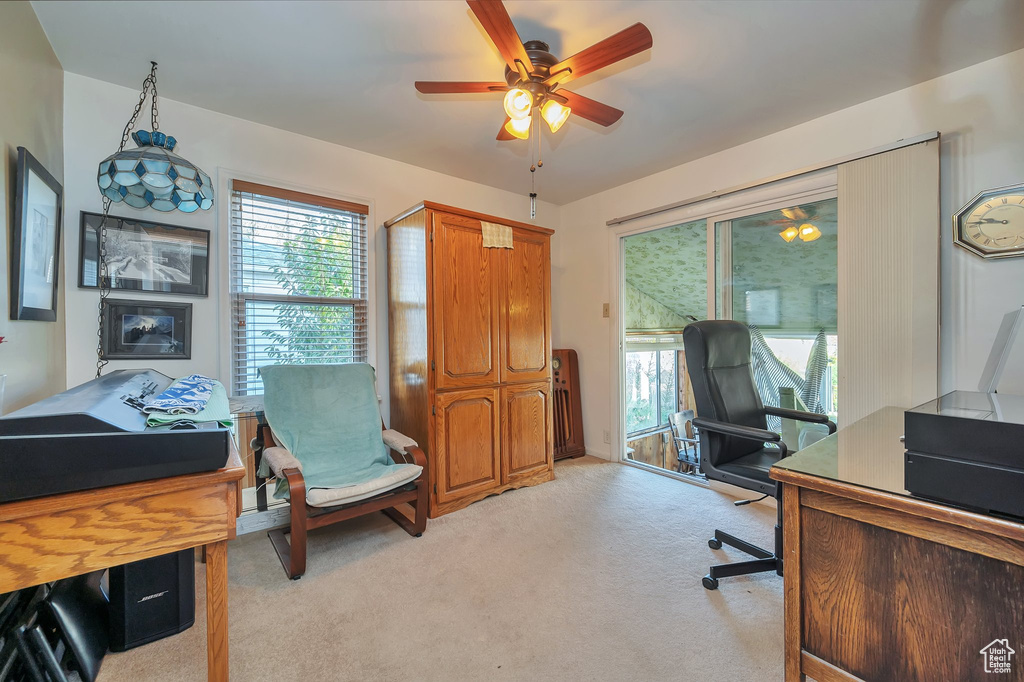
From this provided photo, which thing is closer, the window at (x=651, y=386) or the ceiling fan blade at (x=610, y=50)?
the ceiling fan blade at (x=610, y=50)

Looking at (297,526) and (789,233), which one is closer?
(297,526)

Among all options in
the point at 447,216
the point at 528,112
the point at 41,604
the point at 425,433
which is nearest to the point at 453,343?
the point at 425,433

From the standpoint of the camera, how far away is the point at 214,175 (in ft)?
7.70

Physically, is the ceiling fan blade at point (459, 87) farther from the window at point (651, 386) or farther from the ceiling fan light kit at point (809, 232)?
the window at point (651, 386)

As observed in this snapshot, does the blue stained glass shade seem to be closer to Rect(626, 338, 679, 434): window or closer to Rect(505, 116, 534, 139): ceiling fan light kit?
Rect(505, 116, 534, 139): ceiling fan light kit

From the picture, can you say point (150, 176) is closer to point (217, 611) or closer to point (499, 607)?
point (217, 611)

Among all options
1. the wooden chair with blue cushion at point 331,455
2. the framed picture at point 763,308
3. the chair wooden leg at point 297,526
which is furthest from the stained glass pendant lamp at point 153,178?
the framed picture at point 763,308

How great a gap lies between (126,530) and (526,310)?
258cm

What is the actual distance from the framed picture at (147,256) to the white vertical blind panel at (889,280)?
384 cm

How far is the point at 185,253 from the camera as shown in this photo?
2248 millimetres

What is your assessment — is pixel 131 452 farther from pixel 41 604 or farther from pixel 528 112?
pixel 528 112

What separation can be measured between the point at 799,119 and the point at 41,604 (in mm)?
4249

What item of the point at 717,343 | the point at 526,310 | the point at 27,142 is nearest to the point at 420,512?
the point at 526,310

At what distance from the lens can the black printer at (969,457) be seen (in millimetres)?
730
